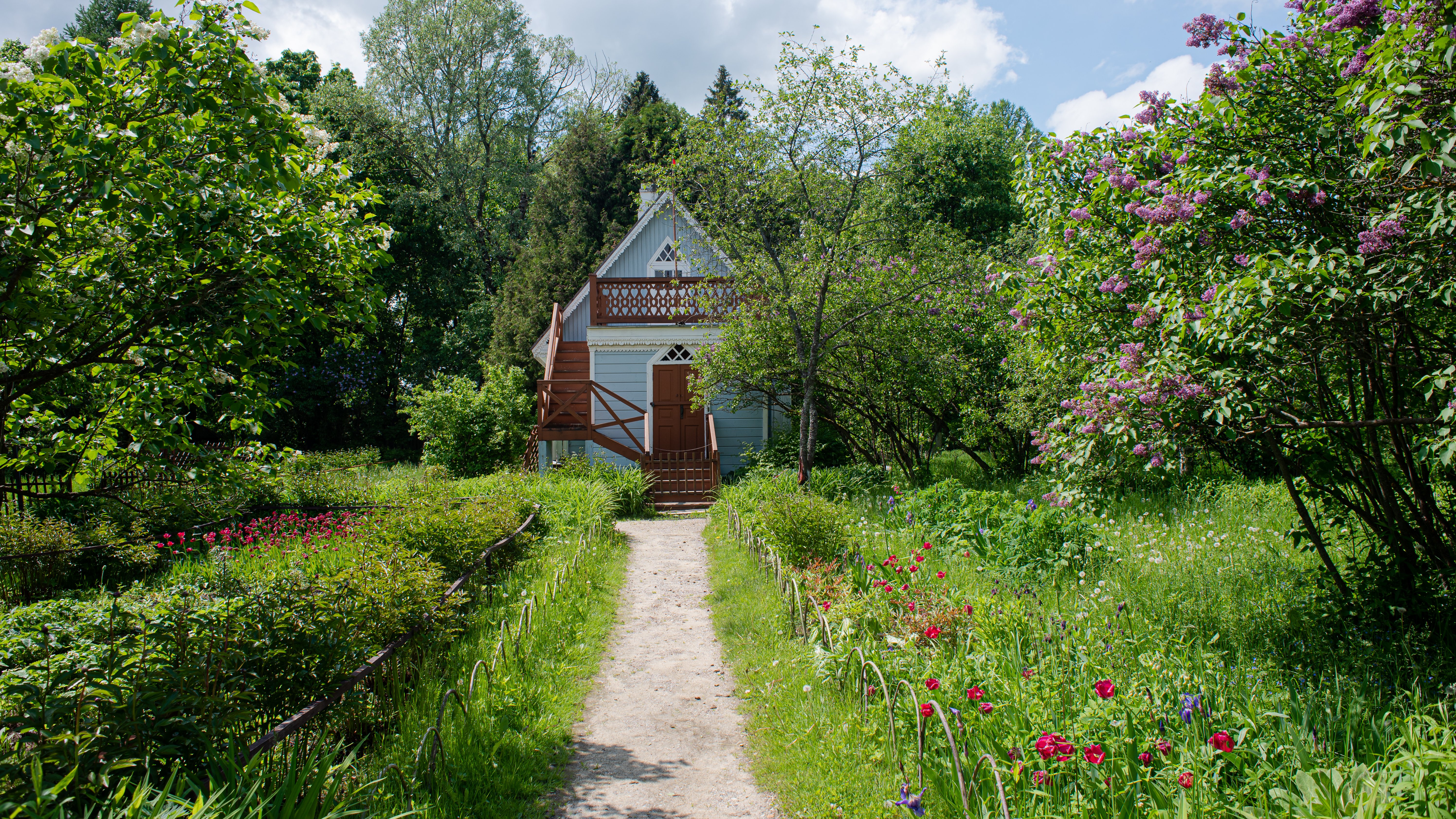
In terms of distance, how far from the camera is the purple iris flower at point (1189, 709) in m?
3.22

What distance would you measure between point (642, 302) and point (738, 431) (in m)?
4.00

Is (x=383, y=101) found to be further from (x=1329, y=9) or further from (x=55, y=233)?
(x=1329, y=9)

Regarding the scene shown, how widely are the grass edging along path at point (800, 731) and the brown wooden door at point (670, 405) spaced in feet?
39.9

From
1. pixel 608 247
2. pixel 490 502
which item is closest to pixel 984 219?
pixel 608 247

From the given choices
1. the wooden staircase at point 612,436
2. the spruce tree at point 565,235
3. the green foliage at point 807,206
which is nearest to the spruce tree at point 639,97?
the spruce tree at point 565,235

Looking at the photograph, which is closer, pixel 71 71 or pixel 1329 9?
pixel 71 71

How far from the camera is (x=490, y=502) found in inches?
373

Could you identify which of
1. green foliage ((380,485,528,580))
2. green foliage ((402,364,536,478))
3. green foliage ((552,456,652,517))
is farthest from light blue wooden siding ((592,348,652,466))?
green foliage ((380,485,528,580))

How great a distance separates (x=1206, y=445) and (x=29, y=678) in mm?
6377

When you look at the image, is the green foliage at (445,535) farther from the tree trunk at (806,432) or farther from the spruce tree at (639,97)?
the spruce tree at (639,97)

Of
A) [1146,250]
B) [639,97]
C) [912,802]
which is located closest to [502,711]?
[912,802]

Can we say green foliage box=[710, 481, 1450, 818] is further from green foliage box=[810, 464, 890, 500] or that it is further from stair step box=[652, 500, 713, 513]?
stair step box=[652, 500, 713, 513]

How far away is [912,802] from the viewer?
10.5 feet

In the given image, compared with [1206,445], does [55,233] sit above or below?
above
